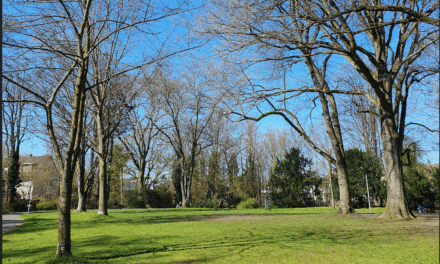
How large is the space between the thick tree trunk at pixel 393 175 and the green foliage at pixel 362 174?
1557 centimetres

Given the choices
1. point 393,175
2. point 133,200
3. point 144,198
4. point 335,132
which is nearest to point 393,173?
point 393,175

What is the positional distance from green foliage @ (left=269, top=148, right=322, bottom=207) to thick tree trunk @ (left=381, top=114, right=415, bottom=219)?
19600mm

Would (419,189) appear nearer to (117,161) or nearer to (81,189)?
(81,189)

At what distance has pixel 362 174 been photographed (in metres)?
26.0

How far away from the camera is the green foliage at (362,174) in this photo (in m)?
25.5

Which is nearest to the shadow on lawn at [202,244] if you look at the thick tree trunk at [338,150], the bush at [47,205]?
the thick tree trunk at [338,150]

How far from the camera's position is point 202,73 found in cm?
3106

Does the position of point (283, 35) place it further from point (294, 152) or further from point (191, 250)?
point (294, 152)

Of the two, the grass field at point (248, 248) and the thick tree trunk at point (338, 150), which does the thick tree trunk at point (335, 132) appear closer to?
the thick tree trunk at point (338, 150)

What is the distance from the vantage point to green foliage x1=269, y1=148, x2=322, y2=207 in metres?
30.5

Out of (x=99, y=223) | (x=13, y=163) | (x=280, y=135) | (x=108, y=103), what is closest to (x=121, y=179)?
(x=13, y=163)

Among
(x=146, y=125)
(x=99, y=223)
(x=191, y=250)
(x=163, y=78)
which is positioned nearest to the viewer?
(x=191, y=250)

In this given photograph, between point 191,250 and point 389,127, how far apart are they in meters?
9.16

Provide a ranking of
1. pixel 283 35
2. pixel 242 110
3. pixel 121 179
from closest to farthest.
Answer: pixel 283 35, pixel 242 110, pixel 121 179
